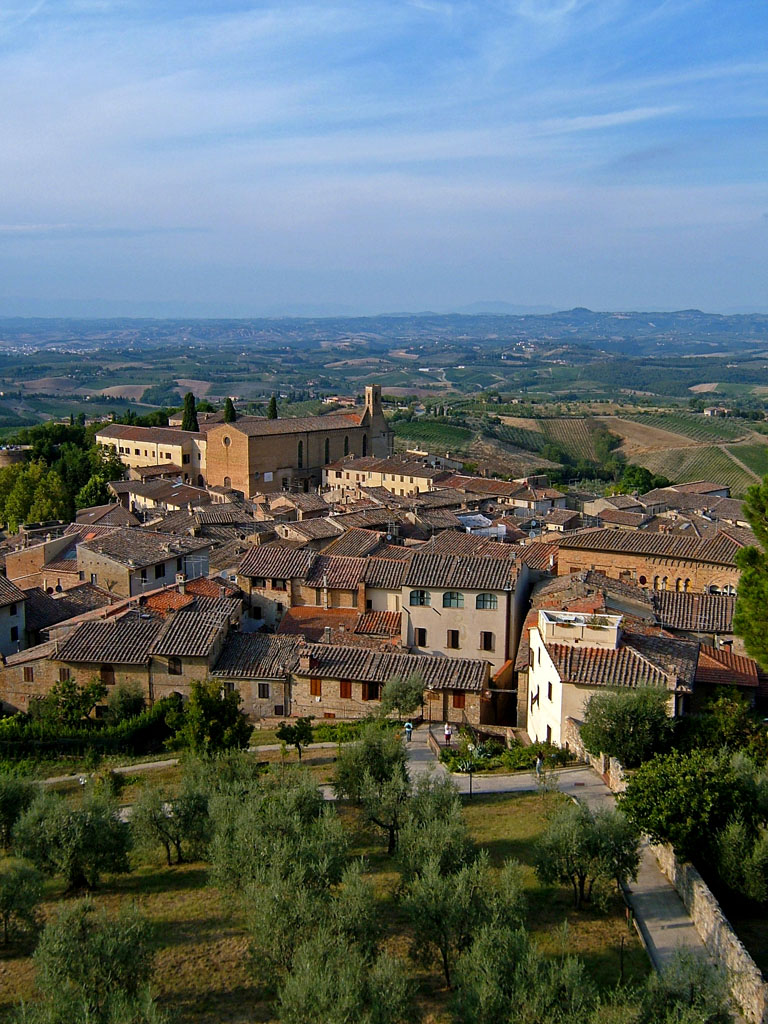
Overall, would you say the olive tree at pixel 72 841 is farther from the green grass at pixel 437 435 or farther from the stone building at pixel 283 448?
the green grass at pixel 437 435

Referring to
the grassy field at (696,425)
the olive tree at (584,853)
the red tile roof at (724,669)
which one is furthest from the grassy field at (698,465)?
the olive tree at (584,853)

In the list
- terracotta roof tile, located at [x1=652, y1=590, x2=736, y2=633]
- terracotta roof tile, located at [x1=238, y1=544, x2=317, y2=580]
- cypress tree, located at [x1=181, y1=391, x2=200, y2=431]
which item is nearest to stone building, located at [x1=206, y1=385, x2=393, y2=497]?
cypress tree, located at [x1=181, y1=391, x2=200, y2=431]

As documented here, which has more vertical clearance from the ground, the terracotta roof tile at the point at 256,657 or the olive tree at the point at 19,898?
the olive tree at the point at 19,898

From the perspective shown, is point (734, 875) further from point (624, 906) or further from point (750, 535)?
point (750, 535)

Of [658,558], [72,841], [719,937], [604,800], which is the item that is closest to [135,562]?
[658,558]

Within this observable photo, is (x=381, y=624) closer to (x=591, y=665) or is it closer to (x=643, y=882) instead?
(x=591, y=665)

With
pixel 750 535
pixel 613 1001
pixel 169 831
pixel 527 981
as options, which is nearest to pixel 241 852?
pixel 169 831
